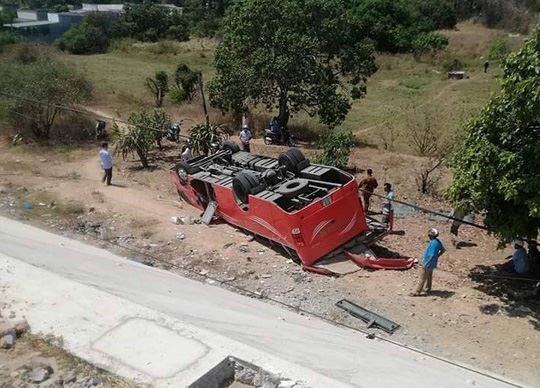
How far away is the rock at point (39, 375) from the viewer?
6.80 metres

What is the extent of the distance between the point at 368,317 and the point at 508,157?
135 inches

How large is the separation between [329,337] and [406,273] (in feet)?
10.1

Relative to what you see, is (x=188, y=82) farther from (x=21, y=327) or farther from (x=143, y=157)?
(x=21, y=327)

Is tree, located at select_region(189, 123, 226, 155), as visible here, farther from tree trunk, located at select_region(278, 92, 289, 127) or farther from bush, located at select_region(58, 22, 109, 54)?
bush, located at select_region(58, 22, 109, 54)

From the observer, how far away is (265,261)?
11.7m

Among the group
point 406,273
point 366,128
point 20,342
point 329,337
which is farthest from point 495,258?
point 366,128

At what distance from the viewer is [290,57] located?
20344 millimetres

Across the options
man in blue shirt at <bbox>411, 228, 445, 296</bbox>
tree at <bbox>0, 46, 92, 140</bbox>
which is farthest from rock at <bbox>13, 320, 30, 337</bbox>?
tree at <bbox>0, 46, 92, 140</bbox>

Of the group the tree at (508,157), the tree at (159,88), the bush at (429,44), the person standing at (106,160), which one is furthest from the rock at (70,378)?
the bush at (429,44)

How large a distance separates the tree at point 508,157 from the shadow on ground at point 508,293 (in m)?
1.17

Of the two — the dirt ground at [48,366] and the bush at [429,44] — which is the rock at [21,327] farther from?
the bush at [429,44]

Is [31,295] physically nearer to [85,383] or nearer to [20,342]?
[20,342]

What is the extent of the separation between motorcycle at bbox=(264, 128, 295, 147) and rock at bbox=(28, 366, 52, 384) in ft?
49.1

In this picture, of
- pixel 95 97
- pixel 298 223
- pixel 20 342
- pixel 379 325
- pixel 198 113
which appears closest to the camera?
pixel 20 342
